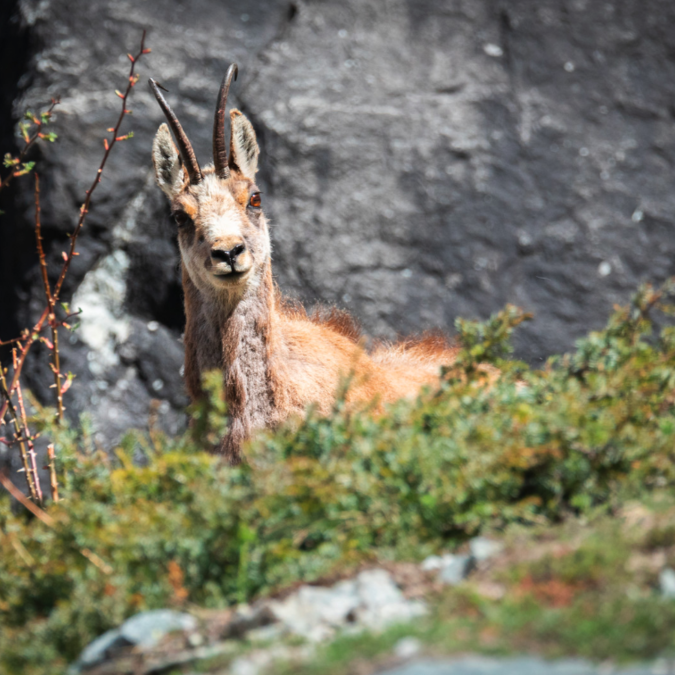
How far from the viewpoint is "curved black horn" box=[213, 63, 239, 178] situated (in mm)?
5898

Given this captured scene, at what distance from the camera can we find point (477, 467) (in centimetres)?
334

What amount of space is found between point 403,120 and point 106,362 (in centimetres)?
394

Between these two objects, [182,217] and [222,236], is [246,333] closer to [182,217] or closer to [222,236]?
[222,236]

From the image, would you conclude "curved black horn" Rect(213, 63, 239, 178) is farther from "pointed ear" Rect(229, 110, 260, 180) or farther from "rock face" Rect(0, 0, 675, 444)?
"rock face" Rect(0, 0, 675, 444)

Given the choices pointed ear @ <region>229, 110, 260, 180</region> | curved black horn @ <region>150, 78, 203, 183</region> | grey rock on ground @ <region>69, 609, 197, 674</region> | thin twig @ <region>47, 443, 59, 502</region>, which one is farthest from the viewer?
pointed ear @ <region>229, 110, 260, 180</region>

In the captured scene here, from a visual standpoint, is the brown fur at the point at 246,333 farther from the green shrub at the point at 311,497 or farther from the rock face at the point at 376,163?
the rock face at the point at 376,163

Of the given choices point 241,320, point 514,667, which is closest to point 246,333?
point 241,320

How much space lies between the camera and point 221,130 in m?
6.02

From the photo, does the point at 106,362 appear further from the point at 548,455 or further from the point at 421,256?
the point at 548,455

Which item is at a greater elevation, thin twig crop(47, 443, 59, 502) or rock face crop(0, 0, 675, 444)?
rock face crop(0, 0, 675, 444)

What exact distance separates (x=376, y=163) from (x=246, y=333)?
3.36 metres

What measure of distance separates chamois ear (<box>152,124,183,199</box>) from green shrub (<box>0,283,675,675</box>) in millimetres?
2868

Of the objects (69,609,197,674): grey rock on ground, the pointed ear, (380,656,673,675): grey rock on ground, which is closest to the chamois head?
the pointed ear

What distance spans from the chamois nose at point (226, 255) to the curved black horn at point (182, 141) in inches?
37.5
